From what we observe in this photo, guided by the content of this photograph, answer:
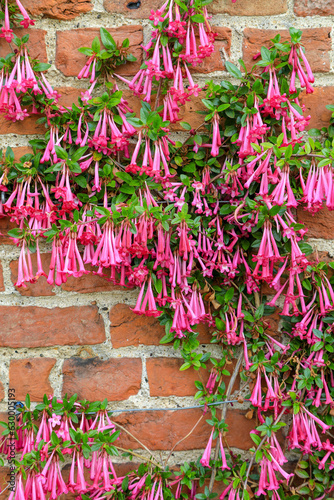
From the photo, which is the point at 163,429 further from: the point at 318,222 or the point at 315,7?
the point at 315,7

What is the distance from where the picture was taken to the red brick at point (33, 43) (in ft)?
3.77

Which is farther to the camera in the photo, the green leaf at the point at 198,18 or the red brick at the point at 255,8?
the red brick at the point at 255,8

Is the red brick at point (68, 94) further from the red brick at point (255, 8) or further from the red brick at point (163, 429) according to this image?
the red brick at point (163, 429)

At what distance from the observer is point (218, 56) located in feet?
3.84

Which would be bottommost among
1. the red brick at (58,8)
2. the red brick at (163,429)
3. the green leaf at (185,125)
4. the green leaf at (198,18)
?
the red brick at (163,429)

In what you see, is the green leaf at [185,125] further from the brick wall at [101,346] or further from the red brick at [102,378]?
the red brick at [102,378]

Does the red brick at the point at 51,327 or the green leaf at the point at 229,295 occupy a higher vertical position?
the green leaf at the point at 229,295

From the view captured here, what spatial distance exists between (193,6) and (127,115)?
33cm

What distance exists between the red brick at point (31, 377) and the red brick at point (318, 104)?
1.04 meters

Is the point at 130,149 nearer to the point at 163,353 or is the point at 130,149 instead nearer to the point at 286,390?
the point at 163,353

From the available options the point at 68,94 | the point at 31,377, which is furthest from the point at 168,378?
the point at 68,94

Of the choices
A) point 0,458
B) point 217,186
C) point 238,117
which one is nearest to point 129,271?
point 217,186

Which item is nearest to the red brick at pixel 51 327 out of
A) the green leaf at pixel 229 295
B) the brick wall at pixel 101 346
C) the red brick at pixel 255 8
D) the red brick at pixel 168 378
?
the brick wall at pixel 101 346

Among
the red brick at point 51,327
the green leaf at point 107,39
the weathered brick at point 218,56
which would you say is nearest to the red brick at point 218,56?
the weathered brick at point 218,56
